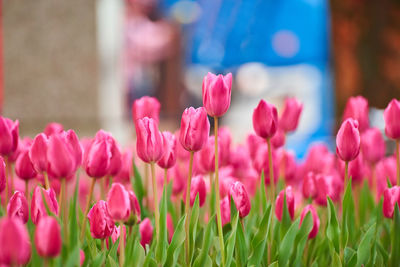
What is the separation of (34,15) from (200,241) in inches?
92.3

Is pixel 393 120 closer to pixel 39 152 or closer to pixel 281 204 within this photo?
pixel 281 204

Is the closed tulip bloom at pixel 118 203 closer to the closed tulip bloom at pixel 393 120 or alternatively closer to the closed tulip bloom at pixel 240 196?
the closed tulip bloom at pixel 240 196

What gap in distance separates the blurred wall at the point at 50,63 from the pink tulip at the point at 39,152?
2.31 metres

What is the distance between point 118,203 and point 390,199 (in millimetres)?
368

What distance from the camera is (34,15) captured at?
2.81 metres

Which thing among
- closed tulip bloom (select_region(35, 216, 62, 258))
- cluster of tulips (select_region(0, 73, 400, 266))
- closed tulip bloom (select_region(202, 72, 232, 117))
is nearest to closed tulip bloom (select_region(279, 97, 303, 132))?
cluster of tulips (select_region(0, 73, 400, 266))

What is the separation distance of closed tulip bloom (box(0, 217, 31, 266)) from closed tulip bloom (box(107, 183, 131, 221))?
0.54 feet

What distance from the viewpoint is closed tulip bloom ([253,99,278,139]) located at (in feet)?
2.38

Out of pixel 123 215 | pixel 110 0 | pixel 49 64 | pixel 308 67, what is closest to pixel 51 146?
pixel 123 215

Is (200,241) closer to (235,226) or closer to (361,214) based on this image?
(235,226)

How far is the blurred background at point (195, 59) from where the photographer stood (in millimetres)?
2857

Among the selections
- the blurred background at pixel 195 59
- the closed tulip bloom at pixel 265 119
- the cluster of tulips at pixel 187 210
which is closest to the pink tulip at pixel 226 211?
the cluster of tulips at pixel 187 210

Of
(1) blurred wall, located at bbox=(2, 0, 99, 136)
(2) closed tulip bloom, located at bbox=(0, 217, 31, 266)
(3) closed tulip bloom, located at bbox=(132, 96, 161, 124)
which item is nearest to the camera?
(2) closed tulip bloom, located at bbox=(0, 217, 31, 266)

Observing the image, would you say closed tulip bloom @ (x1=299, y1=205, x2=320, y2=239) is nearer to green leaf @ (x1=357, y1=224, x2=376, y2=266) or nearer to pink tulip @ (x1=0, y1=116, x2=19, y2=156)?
green leaf @ (x1=357, y1=224, x2=376, y2=266)
